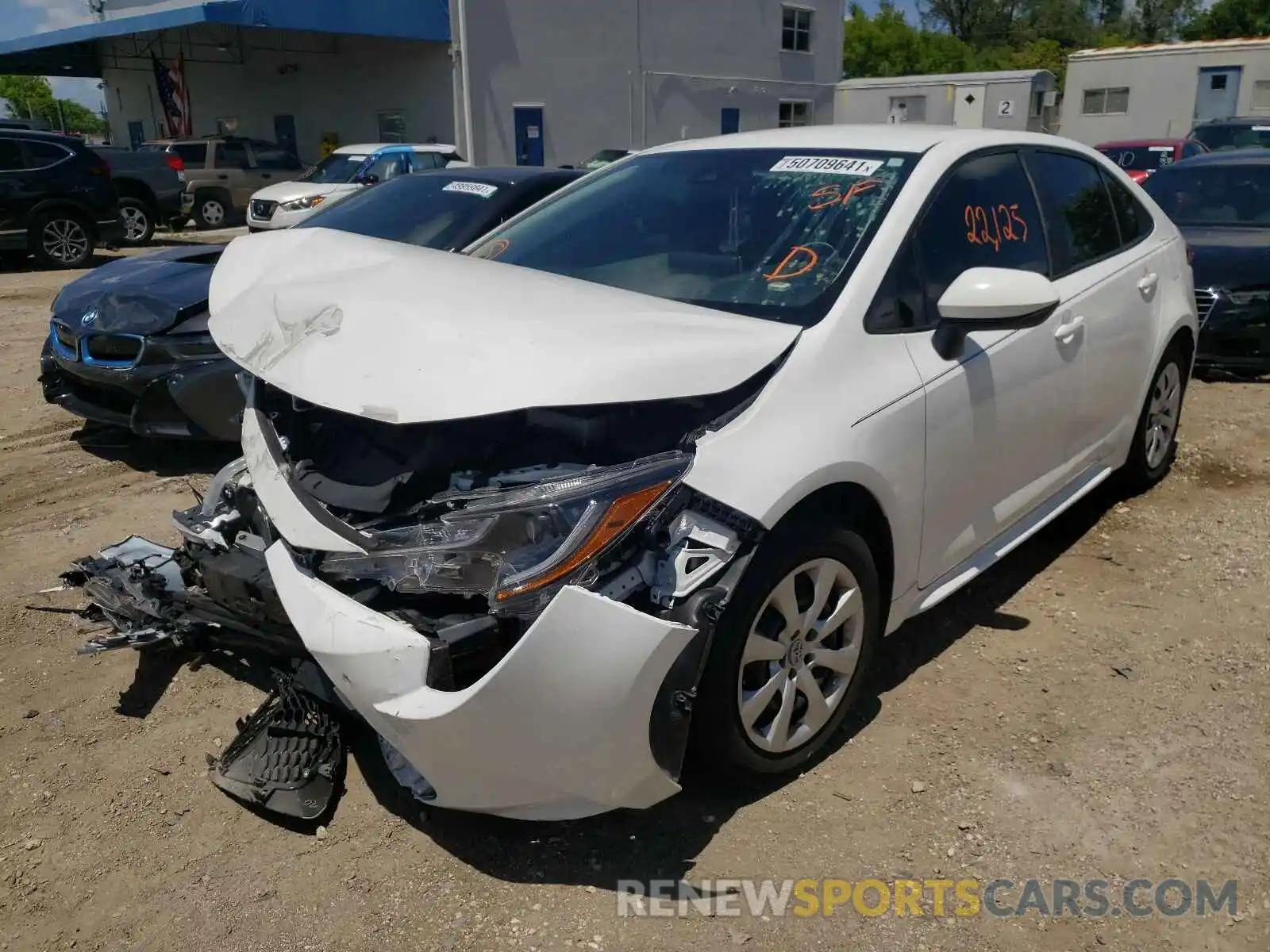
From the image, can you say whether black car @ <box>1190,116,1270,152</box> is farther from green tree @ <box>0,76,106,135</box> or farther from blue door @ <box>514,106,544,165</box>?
green tree @ <box>0,76,106,135</box>

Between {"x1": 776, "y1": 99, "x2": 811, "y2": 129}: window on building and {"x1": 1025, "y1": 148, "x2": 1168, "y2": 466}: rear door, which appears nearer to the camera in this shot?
{"x1": 1025, "y1": 148, "x2": 1168, "y2": 466}: rear door

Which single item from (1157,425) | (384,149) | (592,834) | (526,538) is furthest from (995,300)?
(384,149)

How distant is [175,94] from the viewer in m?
26.0

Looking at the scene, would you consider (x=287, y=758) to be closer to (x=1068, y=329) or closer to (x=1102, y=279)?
(x=1068, y=329)

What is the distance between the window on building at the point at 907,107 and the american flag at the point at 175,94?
19.0m

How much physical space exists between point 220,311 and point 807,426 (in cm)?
178

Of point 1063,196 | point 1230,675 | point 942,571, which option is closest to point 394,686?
point 942,571

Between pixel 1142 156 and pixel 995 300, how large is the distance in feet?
61.9

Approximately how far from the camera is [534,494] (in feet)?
7.50

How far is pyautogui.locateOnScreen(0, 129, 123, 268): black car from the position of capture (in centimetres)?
1337

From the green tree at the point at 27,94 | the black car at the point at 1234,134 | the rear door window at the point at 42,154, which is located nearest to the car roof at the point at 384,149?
the rear door window at the point at 42,154

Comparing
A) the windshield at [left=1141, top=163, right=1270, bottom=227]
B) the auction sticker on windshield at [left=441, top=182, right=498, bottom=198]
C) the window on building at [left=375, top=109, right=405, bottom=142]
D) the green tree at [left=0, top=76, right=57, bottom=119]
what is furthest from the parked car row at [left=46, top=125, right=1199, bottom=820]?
the green tree at [left=0, top=76, right=57, bottom=119]

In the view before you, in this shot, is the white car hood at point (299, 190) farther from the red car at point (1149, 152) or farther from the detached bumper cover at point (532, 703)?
the red car at point (1149, 152)

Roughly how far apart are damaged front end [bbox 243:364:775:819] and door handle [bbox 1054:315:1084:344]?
1.61 m
